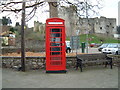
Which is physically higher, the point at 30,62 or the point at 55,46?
the point at 55,46

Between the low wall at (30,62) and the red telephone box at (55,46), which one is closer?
the red telephone box at (55,46)

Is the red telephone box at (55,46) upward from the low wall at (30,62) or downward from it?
upward

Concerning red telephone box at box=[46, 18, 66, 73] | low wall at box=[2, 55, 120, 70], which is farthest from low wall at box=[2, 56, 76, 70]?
red telephone box at box=[46, 18, 66, 73]

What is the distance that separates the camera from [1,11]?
967 centimetres

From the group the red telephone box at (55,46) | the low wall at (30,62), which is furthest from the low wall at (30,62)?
the red telephone box at (55,46)

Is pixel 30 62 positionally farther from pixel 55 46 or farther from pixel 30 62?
pixel 55 46

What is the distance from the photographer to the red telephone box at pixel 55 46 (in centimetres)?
769

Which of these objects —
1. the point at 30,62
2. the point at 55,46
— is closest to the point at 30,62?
the point at 30,62

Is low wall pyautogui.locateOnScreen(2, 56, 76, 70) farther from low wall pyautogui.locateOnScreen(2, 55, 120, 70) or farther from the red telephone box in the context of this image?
the red telephone box

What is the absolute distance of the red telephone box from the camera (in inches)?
303

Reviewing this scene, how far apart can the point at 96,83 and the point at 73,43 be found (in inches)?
289

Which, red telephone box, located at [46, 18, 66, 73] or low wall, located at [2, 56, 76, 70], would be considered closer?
red telephone box, located at [46, 18, 66, 73]

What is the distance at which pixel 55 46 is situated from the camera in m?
7.85

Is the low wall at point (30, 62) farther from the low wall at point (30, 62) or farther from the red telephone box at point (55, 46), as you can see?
the red telephone box at point (55, 46)
